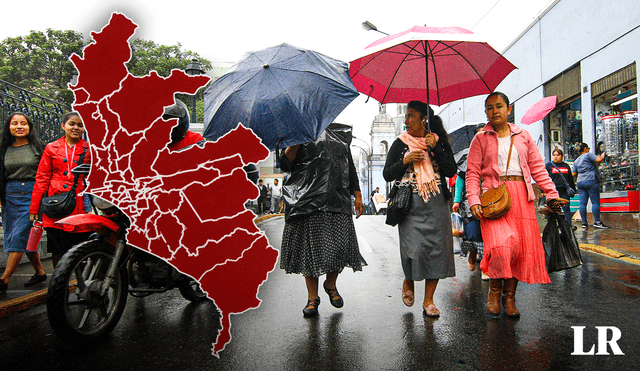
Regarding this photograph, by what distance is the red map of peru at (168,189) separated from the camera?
7.29ft

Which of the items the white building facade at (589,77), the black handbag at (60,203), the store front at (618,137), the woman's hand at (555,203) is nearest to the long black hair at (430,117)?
the woman's hand at (555,203)

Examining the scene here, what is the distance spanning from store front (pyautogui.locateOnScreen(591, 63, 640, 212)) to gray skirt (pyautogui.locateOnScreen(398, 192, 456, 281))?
764cm

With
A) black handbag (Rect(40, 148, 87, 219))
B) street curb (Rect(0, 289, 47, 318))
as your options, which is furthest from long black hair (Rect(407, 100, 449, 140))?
street curb (Rect(0, 289, 47, 318))

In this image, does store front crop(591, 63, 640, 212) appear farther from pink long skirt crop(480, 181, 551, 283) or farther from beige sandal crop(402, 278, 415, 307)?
beige sandal crop(402, 278, 415, 307)

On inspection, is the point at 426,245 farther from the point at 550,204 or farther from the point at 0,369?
the point at 0,369

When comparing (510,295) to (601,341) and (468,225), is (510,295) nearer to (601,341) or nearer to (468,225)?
(601,341)

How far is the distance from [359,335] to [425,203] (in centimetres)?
119

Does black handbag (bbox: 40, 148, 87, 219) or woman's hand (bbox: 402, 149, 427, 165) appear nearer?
woman's hand (bbox: 402, 149, 427, 165)

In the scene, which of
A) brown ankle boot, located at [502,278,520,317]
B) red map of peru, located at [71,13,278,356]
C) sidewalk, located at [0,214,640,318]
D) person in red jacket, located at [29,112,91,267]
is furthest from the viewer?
person in red jacket, located at [29,112,91,267]

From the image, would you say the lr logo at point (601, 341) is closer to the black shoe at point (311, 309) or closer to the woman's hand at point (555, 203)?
→ the woman's hand at point (555, 203)

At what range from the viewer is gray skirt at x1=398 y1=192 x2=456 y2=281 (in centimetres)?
353

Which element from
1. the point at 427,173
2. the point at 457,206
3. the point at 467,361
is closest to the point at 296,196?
the point at 427,173

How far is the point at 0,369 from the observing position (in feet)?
8.71

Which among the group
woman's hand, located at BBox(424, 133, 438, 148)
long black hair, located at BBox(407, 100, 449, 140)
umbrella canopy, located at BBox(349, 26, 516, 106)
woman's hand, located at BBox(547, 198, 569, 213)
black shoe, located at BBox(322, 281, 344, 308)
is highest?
umbrella canopy, located at BBox(349, 26, 516, 106)
